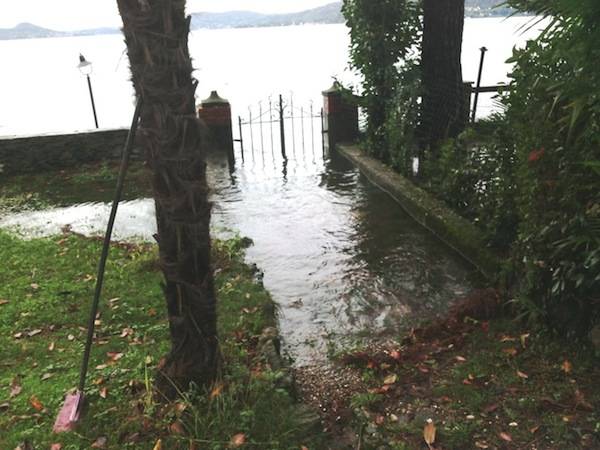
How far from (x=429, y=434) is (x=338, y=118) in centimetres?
871

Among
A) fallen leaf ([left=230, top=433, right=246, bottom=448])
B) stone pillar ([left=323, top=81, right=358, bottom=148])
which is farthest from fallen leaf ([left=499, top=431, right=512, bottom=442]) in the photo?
stone pillar ([left=323, top=81, right=358, bottom=148])

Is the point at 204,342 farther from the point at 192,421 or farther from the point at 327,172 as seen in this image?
the point at 327,172

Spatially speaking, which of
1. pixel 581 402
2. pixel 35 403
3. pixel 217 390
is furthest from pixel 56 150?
pixel 581 402

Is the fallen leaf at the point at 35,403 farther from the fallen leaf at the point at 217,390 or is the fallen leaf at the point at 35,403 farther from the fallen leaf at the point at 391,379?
the fallen leaf at the point at 391,379

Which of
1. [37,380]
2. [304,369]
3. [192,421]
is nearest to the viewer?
[192,421]

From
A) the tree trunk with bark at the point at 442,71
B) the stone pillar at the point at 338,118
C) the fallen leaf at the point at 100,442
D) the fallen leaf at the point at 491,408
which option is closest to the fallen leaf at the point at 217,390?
the fallen leaf at the point at 100,442

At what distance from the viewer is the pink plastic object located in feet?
9.53

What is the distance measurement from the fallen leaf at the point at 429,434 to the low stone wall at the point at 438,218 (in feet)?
6.68

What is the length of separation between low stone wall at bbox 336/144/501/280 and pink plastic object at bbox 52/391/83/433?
336 centimetres

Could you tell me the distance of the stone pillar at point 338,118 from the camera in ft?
35.3

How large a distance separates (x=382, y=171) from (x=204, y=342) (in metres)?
6.03

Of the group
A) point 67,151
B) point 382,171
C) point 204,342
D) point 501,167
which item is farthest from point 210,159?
A: point 204,342

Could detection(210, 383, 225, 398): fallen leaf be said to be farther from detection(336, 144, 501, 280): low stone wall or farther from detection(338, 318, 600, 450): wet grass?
detection(336, 144, 501, 280): low stone wall

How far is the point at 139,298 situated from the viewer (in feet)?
15.2
